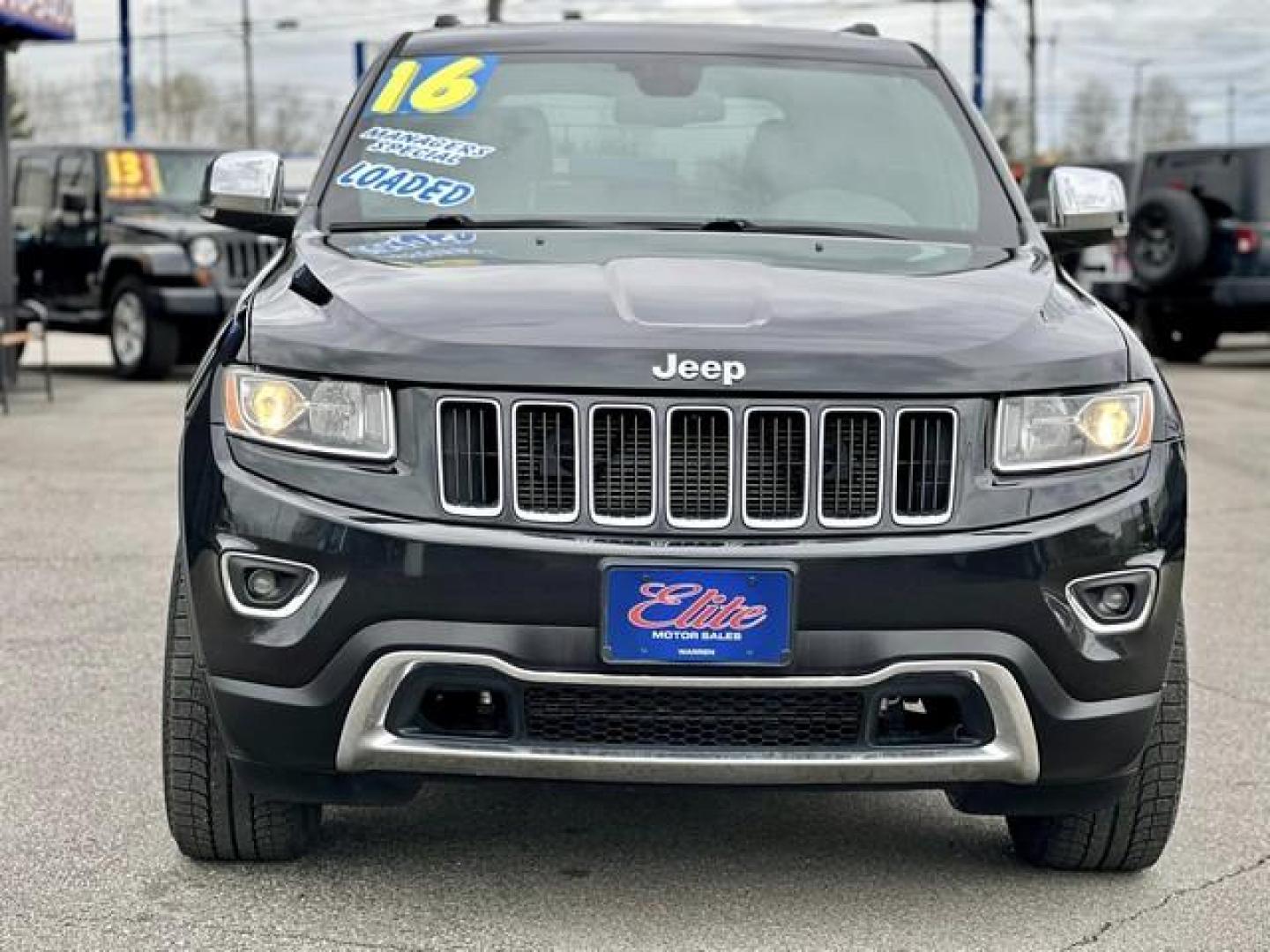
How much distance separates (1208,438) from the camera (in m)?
13.6

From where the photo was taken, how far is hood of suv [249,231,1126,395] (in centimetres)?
367

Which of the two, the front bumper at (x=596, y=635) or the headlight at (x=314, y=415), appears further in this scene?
the headlight at (x=314, y=415)

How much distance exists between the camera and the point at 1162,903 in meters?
4.13

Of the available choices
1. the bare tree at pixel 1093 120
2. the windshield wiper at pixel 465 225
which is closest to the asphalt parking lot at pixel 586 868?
the windshield wiper at pixel 465 225

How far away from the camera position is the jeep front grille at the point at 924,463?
3.69 metres

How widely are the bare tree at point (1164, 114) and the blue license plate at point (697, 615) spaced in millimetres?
93650

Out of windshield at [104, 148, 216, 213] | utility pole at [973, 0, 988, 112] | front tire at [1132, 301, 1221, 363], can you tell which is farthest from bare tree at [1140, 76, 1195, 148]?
windshield at [104, 148, 216, 213]

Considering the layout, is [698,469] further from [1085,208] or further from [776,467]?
[1085,208]

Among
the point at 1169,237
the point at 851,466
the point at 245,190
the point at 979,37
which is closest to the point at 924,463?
the point at 851,466

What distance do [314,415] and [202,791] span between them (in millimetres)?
828

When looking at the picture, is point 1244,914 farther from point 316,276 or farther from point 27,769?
point 27,769

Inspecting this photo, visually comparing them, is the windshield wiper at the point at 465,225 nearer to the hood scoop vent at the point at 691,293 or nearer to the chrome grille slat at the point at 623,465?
the hood scoop vent at the point at 691,293

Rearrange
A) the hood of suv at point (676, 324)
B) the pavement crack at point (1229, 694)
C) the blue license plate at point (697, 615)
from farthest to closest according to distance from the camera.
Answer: the pavement crack at point (1229, 694) → the hood of suv at point (676, 324) → the blue license plate at point (697, 615)

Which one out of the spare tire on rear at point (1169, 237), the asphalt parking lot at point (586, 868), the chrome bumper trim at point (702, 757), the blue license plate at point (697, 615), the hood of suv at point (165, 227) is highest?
the blue license plate at point (697, 615)
